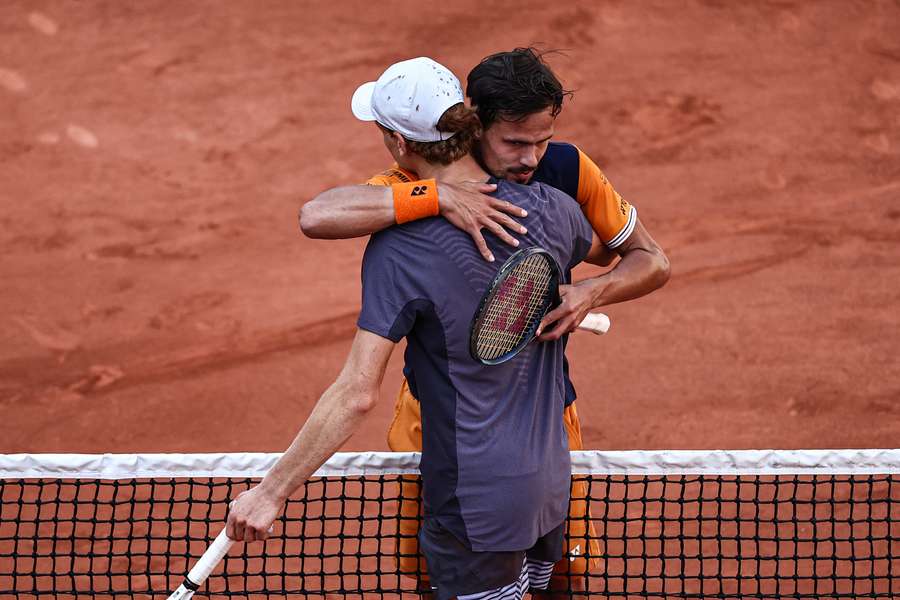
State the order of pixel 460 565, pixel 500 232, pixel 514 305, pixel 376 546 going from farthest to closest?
1. pixel 376 546
2. pixel 460 565
3. pixel 514 305
4. pixel 500 232

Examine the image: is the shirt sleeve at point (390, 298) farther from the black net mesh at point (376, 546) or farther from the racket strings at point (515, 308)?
the black net mesh at point (376, 546)

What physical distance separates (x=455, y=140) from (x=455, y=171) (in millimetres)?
78

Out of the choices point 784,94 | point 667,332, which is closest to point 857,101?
point 784,94

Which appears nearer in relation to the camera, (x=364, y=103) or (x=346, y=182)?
(x=364, y=103)

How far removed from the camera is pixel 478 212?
2.60 metres

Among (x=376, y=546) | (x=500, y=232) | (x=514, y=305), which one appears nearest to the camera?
(x=500, y=232)

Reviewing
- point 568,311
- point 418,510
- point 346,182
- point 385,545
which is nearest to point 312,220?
→ point 568,311

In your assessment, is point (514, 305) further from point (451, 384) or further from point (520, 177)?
point (520, 177)

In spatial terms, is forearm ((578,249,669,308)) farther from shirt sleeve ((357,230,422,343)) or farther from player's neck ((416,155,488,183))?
shirt sleeve ((357,230,422,343))

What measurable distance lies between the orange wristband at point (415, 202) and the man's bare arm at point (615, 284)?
43cm

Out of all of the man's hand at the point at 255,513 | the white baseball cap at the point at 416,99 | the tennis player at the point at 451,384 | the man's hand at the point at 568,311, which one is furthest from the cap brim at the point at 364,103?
the man's hand at the point at 255,513

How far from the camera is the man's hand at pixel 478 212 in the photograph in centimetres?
259

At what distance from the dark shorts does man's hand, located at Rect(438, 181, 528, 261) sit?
2.55 feet

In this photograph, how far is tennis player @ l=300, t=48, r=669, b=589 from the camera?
2637 mm
